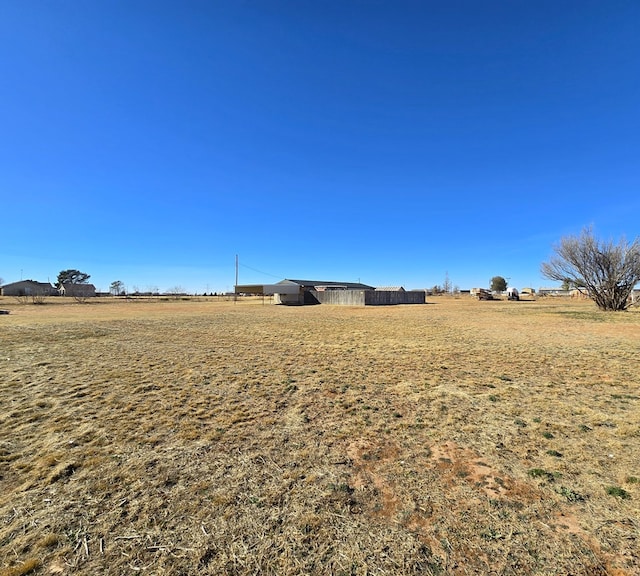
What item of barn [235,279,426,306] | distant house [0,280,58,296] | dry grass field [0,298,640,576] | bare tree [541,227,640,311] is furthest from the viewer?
distant house [0,280,58,296]

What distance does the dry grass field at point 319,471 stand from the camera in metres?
2.17

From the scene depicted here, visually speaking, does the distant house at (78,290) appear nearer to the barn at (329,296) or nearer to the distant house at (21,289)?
the distant house at (21,289)

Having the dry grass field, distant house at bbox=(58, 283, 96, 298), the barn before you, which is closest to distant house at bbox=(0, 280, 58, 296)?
distant house at bbox=(58, 283, 96, 298)

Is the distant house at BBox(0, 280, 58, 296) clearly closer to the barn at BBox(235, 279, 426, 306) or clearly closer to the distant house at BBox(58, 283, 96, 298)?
the distant house at BBox(58, 283, 96, 298)

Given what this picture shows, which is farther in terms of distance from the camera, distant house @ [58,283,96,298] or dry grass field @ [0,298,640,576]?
distant house @ [58,283,96,298]

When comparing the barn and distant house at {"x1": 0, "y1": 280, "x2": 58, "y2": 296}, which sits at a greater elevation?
distant house at {"x1": 0, "y1": 280, "x2": 58, "y2": 296}

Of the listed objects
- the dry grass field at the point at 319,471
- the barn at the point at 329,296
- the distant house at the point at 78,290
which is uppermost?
the distant house at the point at 78,290

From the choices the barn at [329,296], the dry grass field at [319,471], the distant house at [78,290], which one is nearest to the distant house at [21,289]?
the distant house at [78,290]

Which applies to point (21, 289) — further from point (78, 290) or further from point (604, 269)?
point (604, 269)

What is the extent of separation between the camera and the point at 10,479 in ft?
9.96

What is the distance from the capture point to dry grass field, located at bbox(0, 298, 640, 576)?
7.13ft

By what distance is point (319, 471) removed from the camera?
3223mm

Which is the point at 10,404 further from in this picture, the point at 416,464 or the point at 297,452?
the point at 416,464

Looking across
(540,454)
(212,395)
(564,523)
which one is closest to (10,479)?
(212,395)
